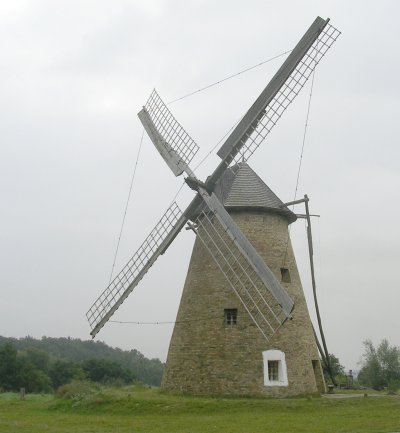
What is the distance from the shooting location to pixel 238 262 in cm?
1466

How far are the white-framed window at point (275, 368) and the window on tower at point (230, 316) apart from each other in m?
1.22

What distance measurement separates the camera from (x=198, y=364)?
15508 millimetres

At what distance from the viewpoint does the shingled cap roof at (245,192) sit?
16531 millimetres

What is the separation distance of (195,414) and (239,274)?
12.4ft

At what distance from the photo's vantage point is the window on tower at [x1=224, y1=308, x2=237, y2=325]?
51.5 feet

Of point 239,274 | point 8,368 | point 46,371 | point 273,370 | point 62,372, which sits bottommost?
point 273,370

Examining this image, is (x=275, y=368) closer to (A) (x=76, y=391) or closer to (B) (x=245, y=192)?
(B) (x=245, y=192)

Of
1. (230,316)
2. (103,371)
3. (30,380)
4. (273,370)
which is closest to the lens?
(273,370)

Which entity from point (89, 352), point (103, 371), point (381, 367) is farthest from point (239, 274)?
point (89, 352)

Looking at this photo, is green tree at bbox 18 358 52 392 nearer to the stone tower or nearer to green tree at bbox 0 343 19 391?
green tree at bbox 0 343 19 391

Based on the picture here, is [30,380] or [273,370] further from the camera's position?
[30,380]

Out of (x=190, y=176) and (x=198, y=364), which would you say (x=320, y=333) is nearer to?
(x=198, y=364)

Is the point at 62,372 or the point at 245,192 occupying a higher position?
the point at 245,192

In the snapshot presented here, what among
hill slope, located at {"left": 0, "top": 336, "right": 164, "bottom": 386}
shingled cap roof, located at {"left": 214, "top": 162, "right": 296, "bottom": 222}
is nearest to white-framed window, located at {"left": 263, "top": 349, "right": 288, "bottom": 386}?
shingled cap roof, located at {"left": 214, "top": 162, "right": 296, "bottom": 222}
